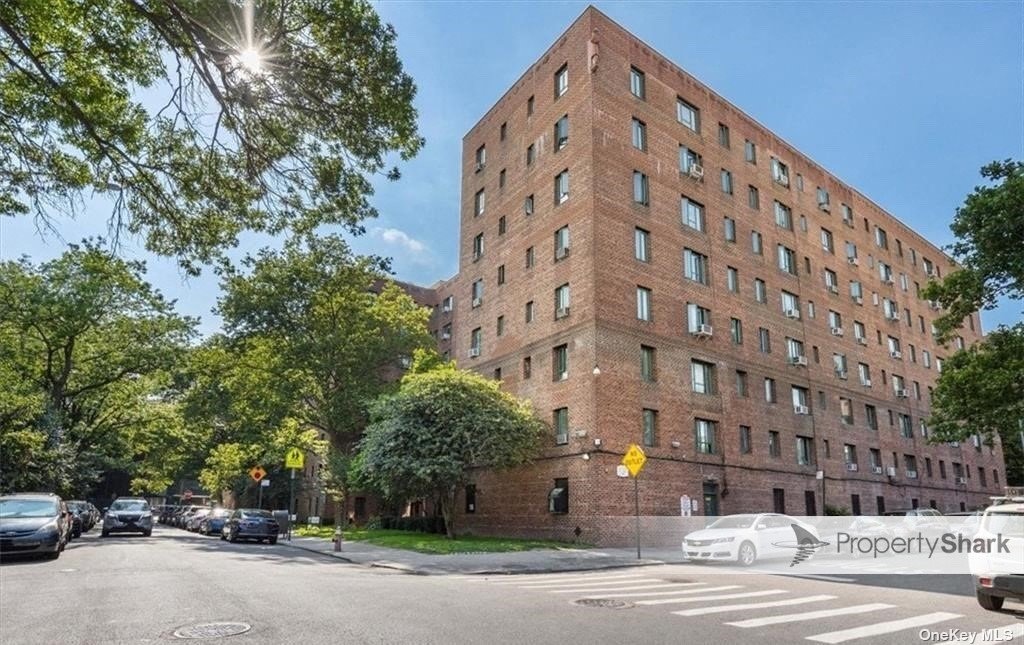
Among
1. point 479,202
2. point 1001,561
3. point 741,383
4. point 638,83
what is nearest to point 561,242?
point 638,83

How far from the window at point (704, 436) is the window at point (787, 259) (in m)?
12.7

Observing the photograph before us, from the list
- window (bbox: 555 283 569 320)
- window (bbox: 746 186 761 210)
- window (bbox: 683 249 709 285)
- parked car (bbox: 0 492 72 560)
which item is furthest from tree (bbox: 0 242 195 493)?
window (bbox: 746 186 761 210)

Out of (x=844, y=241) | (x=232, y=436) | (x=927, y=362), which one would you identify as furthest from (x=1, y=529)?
(x=927, y=362)

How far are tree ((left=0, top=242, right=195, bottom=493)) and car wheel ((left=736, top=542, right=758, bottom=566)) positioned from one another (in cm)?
2776

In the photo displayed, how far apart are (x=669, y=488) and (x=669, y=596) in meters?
16.8

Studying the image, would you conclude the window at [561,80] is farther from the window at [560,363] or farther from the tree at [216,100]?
the tree at [216,100]

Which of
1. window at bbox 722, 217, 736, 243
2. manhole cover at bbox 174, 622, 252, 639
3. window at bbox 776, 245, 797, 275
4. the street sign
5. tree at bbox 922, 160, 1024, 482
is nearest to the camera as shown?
manhole cover at bbox 174, 622, 252, 639

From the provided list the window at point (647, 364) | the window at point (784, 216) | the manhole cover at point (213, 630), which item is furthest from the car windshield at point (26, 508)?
the window at point (784, 216)

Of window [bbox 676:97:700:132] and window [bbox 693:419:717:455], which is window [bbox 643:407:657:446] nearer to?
window [bbox 693:419:717:455]

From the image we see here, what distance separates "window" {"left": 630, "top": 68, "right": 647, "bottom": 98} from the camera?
103ft

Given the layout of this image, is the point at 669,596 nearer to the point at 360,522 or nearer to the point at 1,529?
→ the point at 1,529

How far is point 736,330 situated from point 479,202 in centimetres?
1615

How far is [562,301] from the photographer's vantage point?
2878cm

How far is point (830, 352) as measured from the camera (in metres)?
39.0
